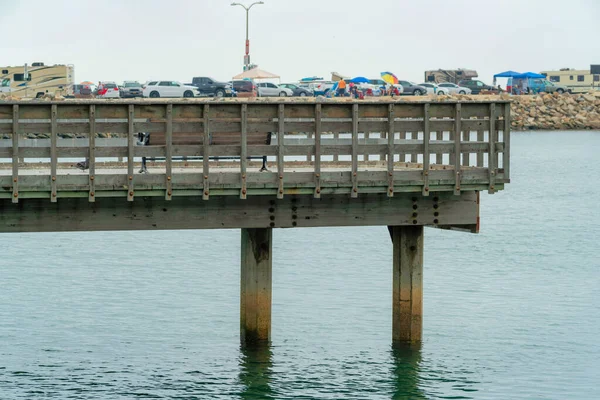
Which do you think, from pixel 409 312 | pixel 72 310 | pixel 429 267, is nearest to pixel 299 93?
pixel 429 267

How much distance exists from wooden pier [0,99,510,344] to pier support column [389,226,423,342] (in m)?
0.02

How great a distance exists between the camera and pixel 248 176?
19.0 metres

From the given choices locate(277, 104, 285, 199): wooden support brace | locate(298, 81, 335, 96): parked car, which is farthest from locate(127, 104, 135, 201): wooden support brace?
locate(298, 81, 335, 96): parked car

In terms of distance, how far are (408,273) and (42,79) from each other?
102m

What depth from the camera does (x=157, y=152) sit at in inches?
744

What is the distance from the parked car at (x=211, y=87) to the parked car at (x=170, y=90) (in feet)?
9.32

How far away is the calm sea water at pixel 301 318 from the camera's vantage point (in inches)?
839

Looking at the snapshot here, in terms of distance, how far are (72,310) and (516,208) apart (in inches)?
1231

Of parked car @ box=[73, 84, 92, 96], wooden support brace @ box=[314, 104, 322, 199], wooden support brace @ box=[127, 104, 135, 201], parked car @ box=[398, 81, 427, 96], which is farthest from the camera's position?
parked car @ box=[398, 81, 427, 96]

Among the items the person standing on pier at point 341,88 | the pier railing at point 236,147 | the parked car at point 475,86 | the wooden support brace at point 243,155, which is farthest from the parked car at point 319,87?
the wooden support brace at point 243,155

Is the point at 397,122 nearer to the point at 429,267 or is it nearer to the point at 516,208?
the point at 429,267

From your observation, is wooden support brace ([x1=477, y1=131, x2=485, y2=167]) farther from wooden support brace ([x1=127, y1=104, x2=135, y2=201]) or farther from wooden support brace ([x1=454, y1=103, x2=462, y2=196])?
wooden support brace ([x1=127, y1=104, x2=135, y2=201])

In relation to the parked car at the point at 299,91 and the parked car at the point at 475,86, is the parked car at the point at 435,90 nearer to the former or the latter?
the parked car at the point at 475,86

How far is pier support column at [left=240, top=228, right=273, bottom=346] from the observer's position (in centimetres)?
2077
